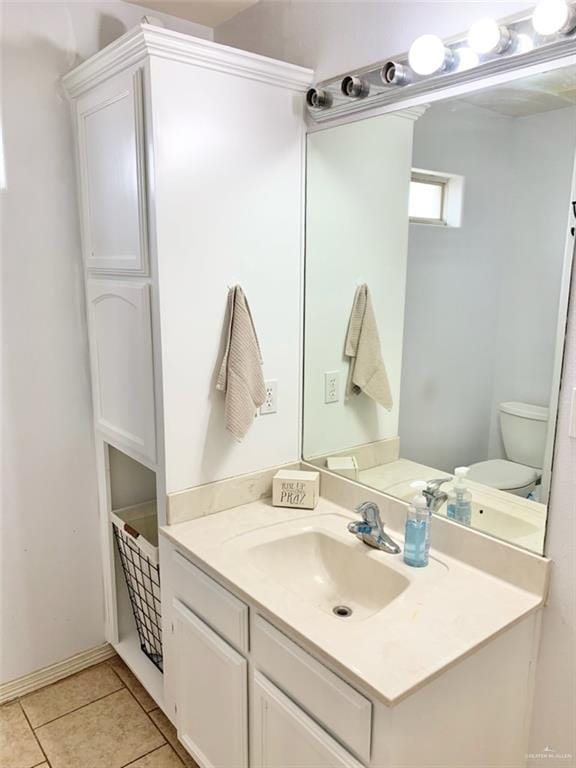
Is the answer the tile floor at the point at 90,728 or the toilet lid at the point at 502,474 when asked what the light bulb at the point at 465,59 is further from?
the tile floor at the point at 90,728

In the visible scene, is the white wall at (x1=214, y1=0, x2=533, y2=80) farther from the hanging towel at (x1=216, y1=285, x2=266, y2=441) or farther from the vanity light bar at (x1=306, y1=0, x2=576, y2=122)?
the hanging towel at (x1=216, y1=285, x2=266, y2=441)

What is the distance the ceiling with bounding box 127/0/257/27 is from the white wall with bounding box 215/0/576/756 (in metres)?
0.35

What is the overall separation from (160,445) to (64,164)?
1042 millimetres

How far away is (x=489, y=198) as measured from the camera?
1.54 metres

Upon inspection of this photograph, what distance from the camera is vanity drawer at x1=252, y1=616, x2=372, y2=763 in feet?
3.82

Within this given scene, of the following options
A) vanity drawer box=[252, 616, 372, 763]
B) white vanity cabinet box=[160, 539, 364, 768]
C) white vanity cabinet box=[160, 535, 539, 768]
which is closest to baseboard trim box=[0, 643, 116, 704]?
white vanity cabinet box=[160, 539, 364, 768]

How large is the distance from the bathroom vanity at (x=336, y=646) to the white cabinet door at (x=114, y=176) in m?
0.88

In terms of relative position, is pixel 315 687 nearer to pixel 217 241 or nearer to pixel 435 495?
pixel 435 495

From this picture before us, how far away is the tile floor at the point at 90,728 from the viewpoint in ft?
6.27

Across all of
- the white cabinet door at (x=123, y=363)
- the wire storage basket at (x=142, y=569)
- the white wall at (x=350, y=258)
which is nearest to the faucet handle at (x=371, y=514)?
the white wall at (x=350, y=258)

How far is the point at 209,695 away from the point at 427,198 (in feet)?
5.18

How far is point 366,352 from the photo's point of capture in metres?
1.94

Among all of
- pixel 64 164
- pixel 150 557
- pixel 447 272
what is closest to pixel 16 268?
pixel 64 164

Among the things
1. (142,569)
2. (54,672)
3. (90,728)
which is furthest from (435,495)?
(54,672)
